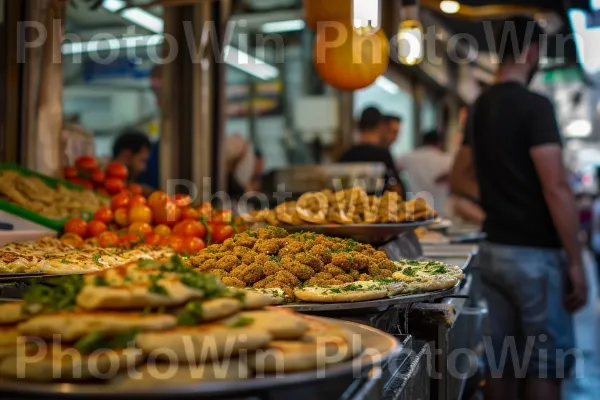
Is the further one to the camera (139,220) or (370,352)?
(139,220)


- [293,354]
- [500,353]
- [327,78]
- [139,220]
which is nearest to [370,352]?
[293,354]

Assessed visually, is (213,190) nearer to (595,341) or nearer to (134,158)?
(134,158)

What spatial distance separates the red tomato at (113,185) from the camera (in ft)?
12.0

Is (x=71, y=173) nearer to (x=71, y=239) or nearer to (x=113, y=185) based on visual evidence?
(x=113, y=185)

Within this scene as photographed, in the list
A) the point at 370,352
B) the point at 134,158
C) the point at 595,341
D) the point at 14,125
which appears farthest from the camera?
the point at 595,341

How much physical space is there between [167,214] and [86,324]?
1.93 meters

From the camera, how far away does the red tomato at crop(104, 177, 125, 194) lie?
365cm

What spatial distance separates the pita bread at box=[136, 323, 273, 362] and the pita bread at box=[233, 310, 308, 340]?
0.04 m

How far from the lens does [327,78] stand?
3412 millimetres

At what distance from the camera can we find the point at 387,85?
11445mm

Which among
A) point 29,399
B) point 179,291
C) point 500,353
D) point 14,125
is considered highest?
point 14,125

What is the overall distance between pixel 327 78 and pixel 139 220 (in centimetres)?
112

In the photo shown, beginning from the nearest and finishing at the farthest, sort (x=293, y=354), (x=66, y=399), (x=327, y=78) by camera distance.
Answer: (x=66, y=399), (x=293, y=354), (x=327, y=78)

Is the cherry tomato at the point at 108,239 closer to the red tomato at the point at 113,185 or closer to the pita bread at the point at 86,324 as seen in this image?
the red tomato at the point at 113,185
